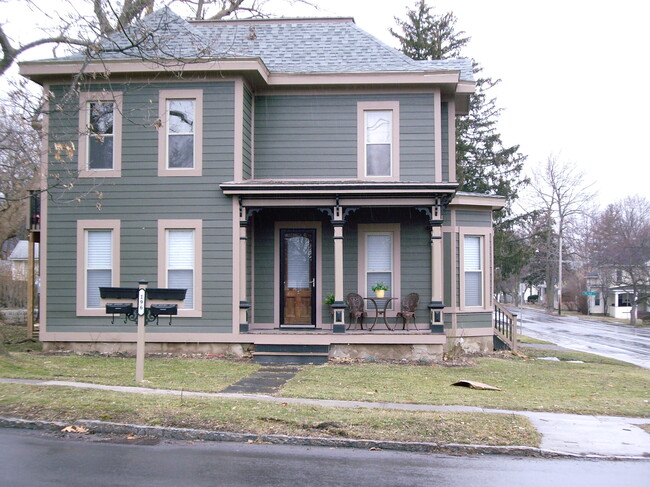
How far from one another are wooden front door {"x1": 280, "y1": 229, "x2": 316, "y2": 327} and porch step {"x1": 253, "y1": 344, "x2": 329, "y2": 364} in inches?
71.3

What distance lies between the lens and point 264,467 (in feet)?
21.7

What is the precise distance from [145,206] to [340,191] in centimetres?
483

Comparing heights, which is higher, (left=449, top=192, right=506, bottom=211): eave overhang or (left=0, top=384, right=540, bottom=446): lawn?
(left=449, top=192, right=506, bottom=211): eave overhang

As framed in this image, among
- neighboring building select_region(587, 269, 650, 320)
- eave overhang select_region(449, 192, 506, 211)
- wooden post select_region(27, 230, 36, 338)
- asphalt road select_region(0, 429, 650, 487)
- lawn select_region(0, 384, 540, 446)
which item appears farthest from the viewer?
neighboring building select_region(587, 269, 650, 320)

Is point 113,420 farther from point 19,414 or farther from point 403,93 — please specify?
point 403,93

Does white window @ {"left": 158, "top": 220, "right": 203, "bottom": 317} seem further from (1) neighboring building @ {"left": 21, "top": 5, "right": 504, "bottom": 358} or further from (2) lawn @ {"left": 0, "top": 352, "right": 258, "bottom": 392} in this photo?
(2) lawn @ {"left": 0, "top": 352, "right": 258, "bottom": 392}

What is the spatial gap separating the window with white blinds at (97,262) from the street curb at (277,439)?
7731 millimetres

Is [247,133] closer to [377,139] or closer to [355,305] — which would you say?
[377,139]

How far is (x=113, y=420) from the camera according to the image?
321 inches

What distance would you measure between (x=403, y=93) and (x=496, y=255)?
24518 mm

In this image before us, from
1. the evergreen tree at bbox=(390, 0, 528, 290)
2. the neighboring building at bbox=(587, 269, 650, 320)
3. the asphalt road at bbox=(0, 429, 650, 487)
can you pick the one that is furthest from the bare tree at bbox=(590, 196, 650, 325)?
the asphalt road at bbox=(0, 429, 650, 487)

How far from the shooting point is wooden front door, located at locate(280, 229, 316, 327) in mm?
16859

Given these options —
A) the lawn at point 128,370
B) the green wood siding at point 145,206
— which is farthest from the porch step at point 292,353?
the green wood siding at point 145,206

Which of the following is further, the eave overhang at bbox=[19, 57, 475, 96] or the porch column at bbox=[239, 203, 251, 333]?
the porch column at bbox=[239, 203, 251, 333]
